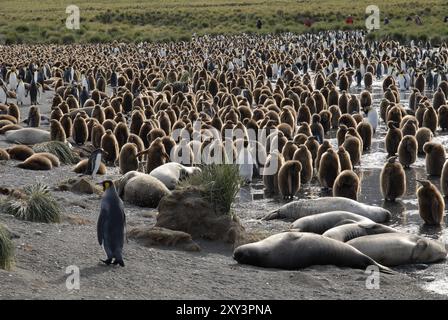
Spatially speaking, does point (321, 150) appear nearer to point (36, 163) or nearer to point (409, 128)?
point (409, 128)

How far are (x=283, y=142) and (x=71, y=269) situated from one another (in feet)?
27.4

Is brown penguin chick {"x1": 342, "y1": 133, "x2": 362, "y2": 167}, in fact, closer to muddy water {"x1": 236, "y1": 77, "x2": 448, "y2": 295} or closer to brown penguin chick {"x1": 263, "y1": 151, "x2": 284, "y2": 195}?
muddy water {"x1": 236, "y1": 77, "x2": 448, "y2": 295}

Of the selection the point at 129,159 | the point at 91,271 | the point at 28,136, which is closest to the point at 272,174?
the point at 129,159

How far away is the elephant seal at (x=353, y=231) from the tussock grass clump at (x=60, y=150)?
7476 mm

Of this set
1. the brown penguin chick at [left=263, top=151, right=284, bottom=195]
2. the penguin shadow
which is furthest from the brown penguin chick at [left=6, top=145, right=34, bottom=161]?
the penguin shadow

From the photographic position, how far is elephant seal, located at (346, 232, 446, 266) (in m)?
10.0

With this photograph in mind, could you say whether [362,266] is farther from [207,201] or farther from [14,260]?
[14,260]

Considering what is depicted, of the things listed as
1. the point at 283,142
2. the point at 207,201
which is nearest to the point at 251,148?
the point at 283,142

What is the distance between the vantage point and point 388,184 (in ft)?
43.7

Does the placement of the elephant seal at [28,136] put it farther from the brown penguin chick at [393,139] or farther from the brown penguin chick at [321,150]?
the brown penguin chick at [393,139]

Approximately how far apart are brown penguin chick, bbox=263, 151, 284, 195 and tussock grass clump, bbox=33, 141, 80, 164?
4.45m

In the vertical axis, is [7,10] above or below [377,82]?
above

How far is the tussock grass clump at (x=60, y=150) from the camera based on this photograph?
656 inches

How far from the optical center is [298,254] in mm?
9672
